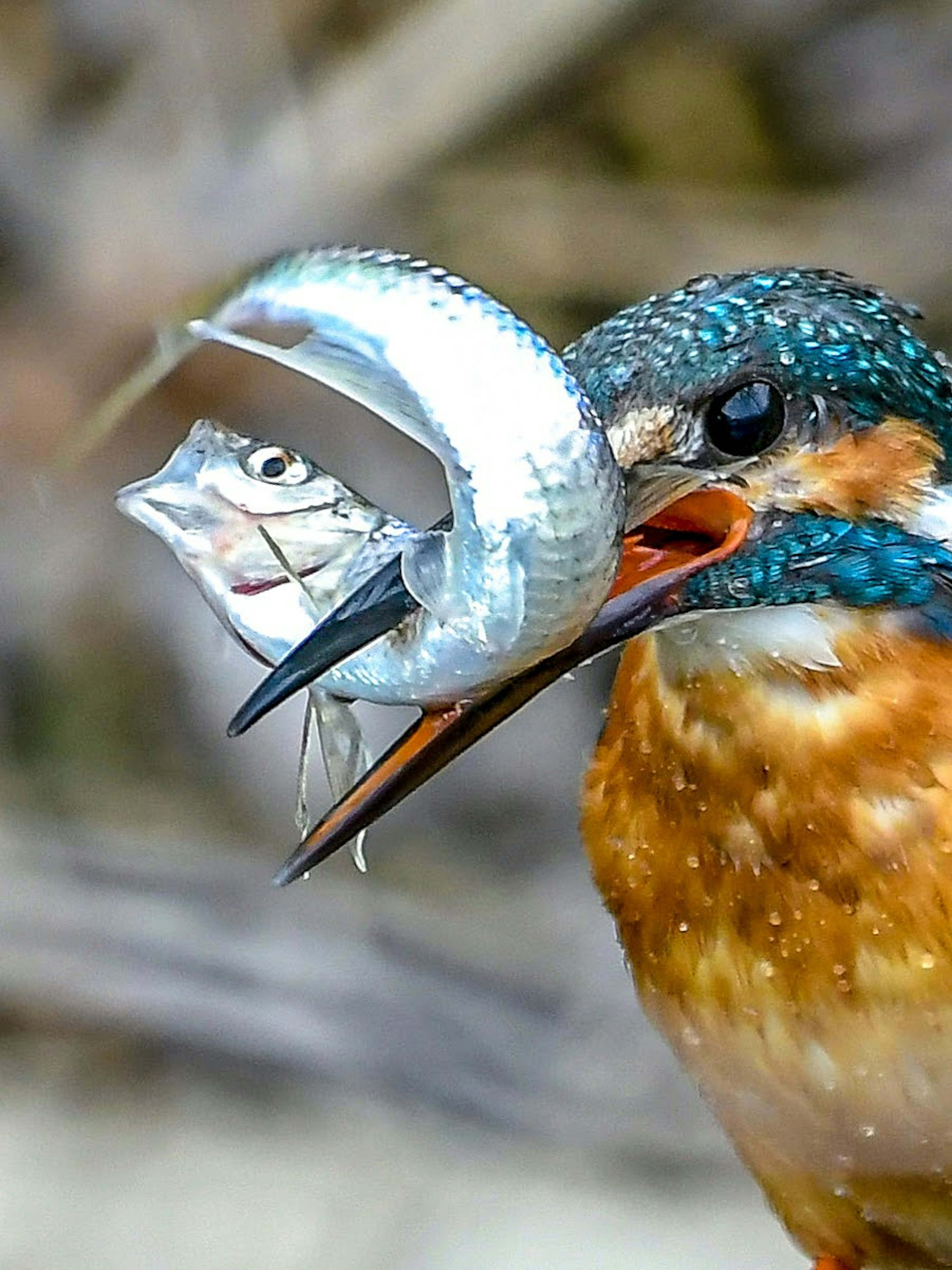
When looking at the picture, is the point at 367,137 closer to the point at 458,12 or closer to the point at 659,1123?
the point at 458,12

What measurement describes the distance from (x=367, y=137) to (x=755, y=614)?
7.08 feet

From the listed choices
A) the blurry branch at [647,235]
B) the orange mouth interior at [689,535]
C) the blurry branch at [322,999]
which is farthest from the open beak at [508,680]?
the blurry branch at [647,235]

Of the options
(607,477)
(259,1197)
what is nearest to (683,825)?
(607,477)

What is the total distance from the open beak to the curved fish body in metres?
0.05

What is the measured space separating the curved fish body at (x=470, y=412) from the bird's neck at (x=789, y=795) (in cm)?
32

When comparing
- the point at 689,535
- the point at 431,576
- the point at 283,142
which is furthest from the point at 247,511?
the point at 283,142

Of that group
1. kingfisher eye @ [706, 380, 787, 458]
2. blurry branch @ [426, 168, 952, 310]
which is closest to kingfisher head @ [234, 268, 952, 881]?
kingfisher eye @ [706, 380, 787, 458]

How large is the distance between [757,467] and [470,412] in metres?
0.30

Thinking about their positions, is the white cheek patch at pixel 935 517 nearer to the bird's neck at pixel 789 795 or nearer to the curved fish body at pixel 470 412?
the bird's neck at pixel 789 795

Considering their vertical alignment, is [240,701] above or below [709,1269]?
above

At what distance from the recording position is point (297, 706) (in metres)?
3.12

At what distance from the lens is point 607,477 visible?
93 cm

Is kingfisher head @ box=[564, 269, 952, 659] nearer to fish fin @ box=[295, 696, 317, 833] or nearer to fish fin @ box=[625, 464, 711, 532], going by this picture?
fish fin @ box=[625, 464, 711, 532]

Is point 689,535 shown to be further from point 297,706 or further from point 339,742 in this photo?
point 297,706
